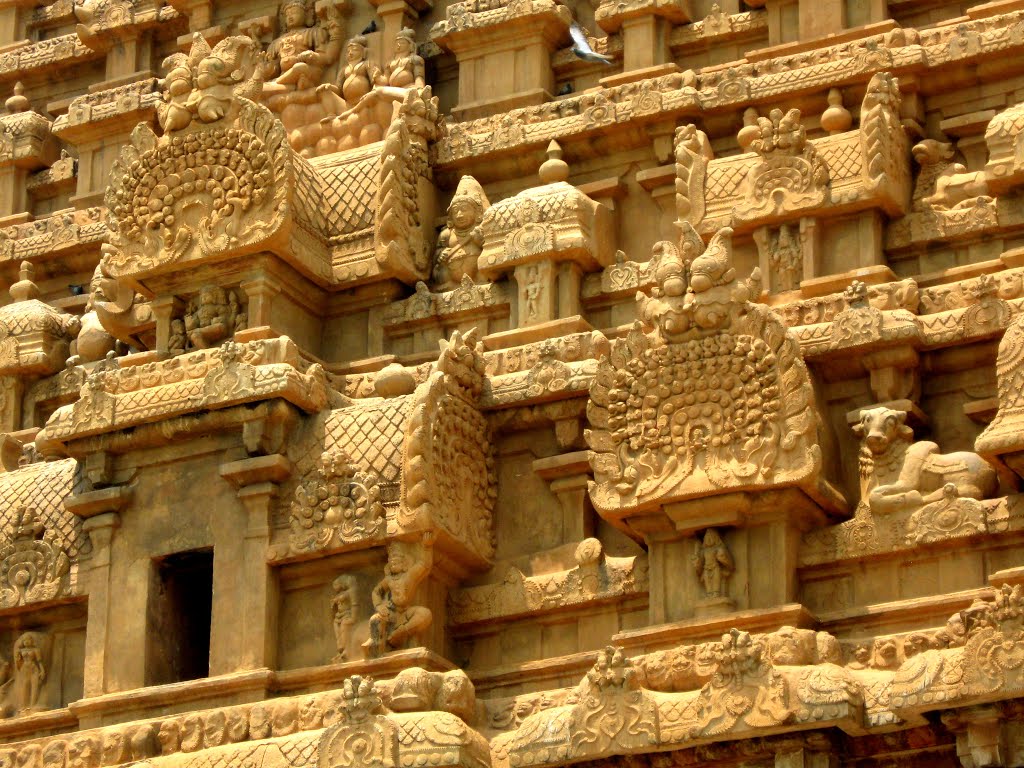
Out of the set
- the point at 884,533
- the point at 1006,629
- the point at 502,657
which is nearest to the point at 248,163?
the point at 502,657

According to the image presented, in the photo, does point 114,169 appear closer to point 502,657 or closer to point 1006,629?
point 502,657

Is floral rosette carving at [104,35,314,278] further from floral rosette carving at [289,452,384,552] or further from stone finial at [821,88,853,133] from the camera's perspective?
stone finial at [821,88,853,133]

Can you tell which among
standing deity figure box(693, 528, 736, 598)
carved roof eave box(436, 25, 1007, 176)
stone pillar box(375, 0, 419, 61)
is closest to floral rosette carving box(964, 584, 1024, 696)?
standing deity figure box(693, 528, 736, 598)

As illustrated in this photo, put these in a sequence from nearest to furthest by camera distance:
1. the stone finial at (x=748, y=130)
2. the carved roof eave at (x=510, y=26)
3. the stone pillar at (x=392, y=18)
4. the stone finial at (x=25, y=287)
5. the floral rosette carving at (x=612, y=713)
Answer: the floral rosette carving at (x=612, y=713), the stone finial at (x=748, y=130), the carved roof eave at (x=510, y=26), the stone pillar at (x=392, y=18), the stone finial at (x=25, y=287)

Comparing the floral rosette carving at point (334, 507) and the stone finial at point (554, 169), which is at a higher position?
the stone finial at point (554, 169)

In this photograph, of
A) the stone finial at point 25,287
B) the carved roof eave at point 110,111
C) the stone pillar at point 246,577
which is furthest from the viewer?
the carved roof eave at point 110,111

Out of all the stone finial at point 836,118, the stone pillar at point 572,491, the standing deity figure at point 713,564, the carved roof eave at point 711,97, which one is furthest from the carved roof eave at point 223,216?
the standing deity figure at point 713,564

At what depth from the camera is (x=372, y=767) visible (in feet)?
82.0

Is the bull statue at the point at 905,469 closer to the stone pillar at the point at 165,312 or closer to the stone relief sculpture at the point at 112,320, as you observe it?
the stone pillar at the point at 165,312

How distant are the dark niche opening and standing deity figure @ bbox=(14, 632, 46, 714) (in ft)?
4.69

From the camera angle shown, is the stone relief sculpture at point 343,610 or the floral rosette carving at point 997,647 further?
the stone relief sculpture at point 343,610

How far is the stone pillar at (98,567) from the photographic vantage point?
1083 inches

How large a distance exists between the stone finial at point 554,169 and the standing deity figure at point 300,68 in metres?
2.59

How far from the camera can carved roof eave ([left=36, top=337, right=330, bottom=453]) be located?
2731 centimetres
